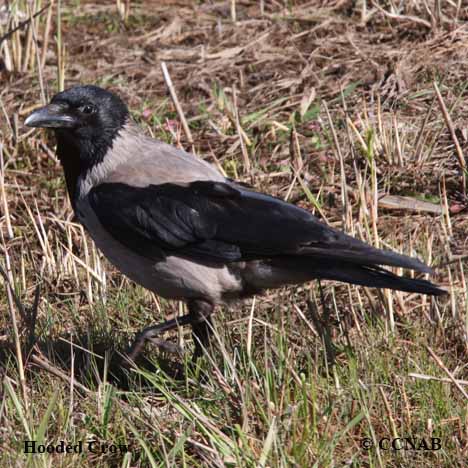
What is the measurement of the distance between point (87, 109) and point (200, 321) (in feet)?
4.21

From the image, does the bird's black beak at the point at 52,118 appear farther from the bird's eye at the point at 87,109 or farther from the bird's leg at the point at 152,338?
the bird's leg at the point at 152,338

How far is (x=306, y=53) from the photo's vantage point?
811 centimetres

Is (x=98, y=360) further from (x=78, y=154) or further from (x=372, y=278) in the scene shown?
(x=372, y=278)

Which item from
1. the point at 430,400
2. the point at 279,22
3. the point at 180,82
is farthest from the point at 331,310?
the point at 279,22

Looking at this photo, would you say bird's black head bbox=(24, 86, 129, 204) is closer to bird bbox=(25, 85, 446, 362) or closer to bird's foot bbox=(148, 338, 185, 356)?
bird bbox=(25, 85, 446, 362)

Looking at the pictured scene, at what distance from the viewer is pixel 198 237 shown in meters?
5.11

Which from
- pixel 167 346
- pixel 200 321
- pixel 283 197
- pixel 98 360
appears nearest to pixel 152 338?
pixel 167 346

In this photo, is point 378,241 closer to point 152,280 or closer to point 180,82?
point 152,280

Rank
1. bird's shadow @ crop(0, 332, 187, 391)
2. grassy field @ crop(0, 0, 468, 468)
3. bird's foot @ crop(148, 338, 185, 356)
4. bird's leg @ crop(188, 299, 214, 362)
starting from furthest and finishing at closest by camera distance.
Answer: bird's leg @ crop(188, 299, 214, 362) < bird's foot @ crop(148, 338, 185, 356) < bird's shadow @ crop(0, 332, 187, 391) < grassy field @ crop(0, 0, 468, 468)

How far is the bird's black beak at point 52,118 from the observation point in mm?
5391

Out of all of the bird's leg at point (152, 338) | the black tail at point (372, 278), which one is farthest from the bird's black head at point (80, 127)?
the black tail at point (372, 278)

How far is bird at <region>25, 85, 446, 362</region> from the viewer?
4.96 meters

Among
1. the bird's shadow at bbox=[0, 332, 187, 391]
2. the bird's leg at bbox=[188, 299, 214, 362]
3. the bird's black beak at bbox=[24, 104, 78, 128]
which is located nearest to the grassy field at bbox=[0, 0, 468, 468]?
the bird's shadow at bbox=[0, 332, 187, 391]

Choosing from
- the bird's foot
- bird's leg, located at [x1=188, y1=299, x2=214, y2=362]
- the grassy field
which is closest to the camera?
the grassy field
